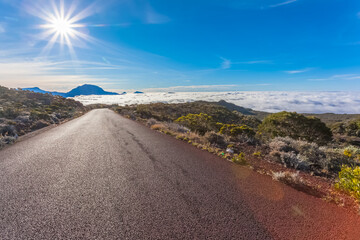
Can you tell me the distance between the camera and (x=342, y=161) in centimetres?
534

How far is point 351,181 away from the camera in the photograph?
3412 millimetres

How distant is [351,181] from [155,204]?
444cm

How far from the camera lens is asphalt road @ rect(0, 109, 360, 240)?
248 centimetres

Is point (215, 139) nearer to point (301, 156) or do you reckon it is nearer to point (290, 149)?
point (290, 149)

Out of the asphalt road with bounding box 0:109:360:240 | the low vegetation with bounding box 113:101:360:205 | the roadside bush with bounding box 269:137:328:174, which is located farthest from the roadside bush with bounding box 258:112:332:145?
the asphalt road with bounding box 0:109:360:240

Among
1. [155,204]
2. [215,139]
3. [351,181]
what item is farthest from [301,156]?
[155,204]

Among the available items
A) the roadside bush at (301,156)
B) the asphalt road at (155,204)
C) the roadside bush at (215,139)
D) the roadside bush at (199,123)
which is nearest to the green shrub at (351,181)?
the asphalt road at (155,204)

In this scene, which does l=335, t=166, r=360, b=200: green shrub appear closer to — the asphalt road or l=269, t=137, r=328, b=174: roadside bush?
the asphalt road

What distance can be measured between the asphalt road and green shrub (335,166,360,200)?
2.11 feet

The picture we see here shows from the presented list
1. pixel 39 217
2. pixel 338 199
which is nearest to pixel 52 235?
pixel 39 217

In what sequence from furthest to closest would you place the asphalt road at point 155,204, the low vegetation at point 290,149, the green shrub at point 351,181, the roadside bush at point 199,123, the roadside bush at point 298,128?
the roadside bush at point 298,128
the roadside bush at point 199,123
the low vegetation at point 290,149
the green shrub at point 351,181
the asphalt road at point 155,204

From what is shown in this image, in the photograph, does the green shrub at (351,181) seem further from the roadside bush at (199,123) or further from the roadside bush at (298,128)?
the roadside bush at (298,128)

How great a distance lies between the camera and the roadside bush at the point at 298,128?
11719 mm

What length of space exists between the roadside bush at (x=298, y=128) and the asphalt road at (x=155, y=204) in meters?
9.02
